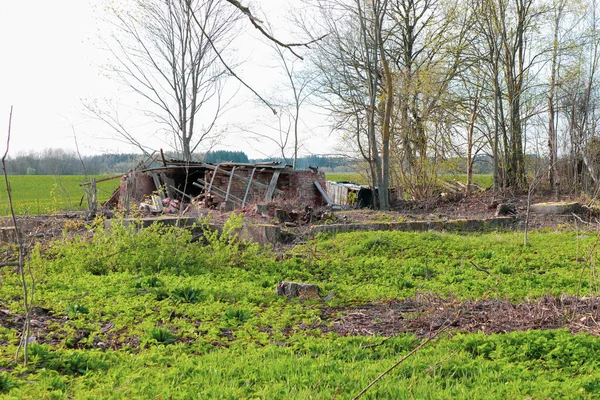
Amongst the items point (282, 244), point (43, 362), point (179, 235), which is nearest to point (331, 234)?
point (282, 244)

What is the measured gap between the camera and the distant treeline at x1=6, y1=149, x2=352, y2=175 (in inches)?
544

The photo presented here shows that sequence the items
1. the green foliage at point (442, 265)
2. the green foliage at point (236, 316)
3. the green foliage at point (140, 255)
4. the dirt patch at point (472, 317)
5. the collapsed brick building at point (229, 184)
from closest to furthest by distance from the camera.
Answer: the dirt patch at point (472, 317), the green foliage at point (236, 316), the green foliage at point (442, 265), the green foliage at point (140, 255), the collapsed brick building at point (229, 184)

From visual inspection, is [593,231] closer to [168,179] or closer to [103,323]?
[103,323]

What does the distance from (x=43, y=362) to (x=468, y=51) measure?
2165 cm

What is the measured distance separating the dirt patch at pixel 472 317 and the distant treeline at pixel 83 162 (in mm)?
7183

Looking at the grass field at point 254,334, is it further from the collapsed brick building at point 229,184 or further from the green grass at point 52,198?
the collapsed brick building at point 229,184

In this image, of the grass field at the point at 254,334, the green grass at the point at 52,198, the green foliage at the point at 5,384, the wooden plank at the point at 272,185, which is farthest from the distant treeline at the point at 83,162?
the green foliage at the point at 5,384

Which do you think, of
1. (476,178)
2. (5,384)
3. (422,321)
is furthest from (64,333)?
(476,178)

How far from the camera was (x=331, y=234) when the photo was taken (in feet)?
37.1

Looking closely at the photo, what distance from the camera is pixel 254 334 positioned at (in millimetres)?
4727

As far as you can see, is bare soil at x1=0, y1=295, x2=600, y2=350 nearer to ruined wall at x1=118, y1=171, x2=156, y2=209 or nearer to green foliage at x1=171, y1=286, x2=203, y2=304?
green foliage at x1=171, y1=286, x2=203, y2=304

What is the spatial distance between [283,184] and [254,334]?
15016mm

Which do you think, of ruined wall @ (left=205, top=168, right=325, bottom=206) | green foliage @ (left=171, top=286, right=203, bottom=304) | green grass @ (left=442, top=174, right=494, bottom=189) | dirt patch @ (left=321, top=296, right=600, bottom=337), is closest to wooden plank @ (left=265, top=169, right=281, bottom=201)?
ruined wall @ (left=205, top=168, right=325, bottom=206)

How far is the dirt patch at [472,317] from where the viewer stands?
4625mm
